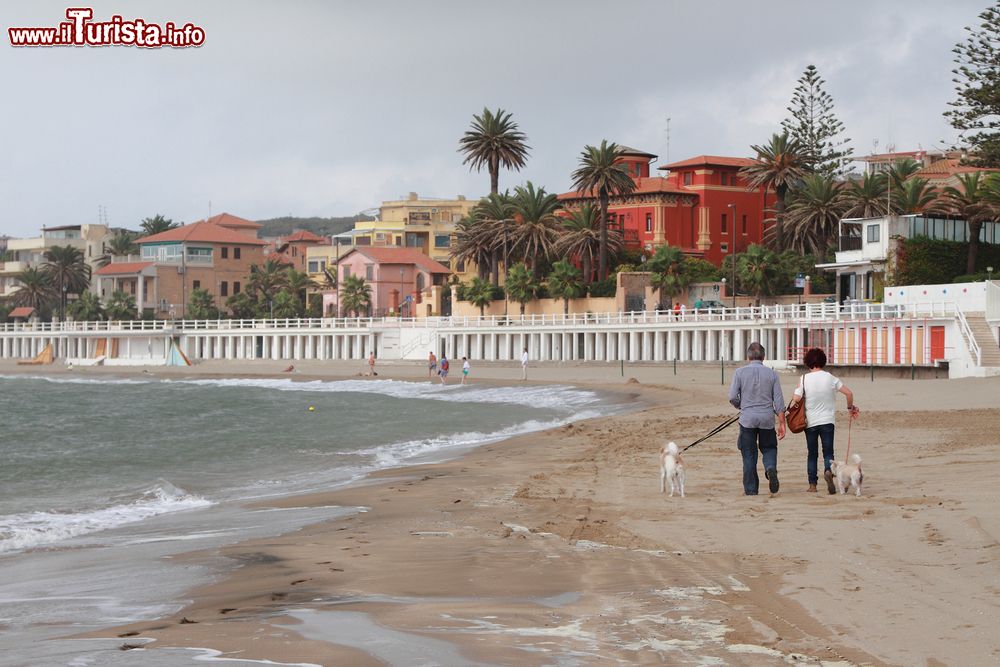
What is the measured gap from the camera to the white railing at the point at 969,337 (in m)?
40.0

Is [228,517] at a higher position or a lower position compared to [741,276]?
lower

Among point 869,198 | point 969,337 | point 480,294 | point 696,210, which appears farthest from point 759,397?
point 696,210

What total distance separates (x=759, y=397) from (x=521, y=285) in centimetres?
6856

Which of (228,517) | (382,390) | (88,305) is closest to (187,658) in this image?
(228,517)

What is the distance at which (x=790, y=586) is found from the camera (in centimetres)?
823

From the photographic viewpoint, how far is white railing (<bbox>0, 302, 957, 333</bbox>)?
4719 cm

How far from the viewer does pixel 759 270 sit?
6981 centimetres

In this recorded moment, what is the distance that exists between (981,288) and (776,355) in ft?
42.7

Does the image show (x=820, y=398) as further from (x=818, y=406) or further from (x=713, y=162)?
(x=713, y=162)

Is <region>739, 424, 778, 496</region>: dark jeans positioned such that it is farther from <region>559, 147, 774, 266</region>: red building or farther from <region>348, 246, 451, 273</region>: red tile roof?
<region>348, 246, 451, 273</region>: red tile roof

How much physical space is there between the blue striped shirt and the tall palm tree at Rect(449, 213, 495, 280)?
73075 millimetres

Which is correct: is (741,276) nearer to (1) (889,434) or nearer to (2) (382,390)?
Result: (2) (382,390)

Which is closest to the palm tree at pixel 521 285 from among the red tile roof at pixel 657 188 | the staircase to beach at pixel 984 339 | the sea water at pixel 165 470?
the red tile roof at pixel 657 188

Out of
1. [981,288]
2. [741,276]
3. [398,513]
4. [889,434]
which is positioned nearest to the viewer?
[398,513]
